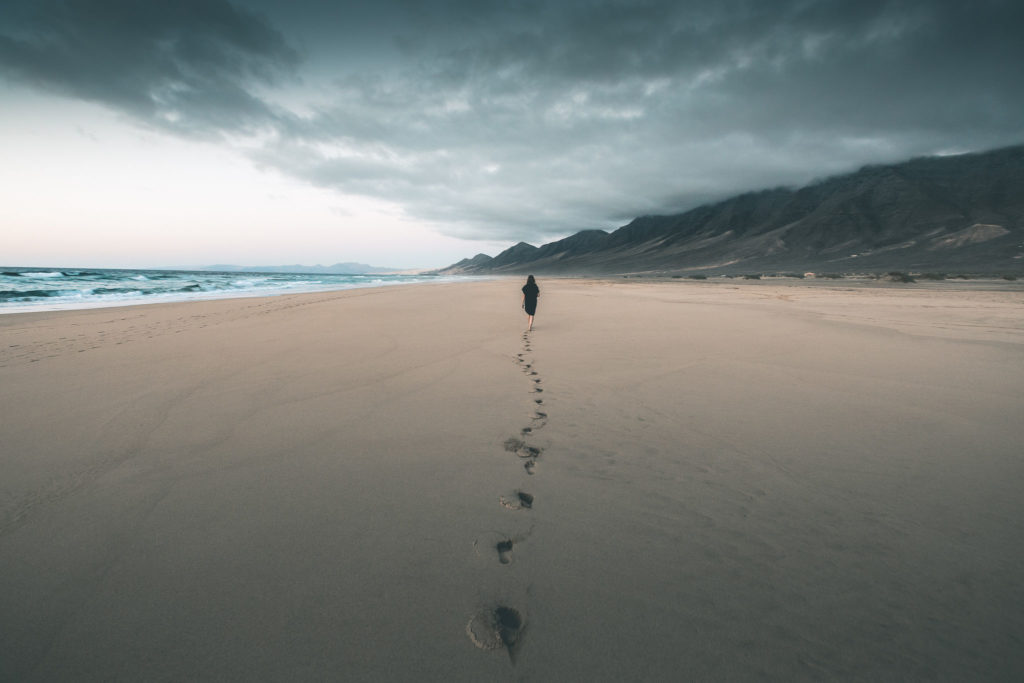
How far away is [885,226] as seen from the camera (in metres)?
121

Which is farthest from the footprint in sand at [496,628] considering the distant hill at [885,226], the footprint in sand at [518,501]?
the distant hill at [885,226]

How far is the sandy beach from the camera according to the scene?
5.97 ft

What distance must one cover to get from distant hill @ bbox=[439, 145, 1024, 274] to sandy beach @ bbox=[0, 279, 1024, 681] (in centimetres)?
9243

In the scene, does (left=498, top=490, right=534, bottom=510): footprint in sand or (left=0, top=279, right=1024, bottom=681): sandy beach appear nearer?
(left=0, top=279, right=1024, bottom=681): sandy beach

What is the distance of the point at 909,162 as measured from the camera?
157250 millimetres

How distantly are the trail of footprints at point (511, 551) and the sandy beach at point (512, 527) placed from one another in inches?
0.6

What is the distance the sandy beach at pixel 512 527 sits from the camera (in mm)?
1819

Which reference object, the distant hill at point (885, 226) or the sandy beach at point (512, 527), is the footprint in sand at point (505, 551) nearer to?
the sandy beach at point (512, 527)

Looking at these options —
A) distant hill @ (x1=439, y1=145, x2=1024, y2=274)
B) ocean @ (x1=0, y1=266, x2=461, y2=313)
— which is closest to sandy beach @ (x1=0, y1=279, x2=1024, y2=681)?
ocean @ (x1=0, y1=266, x2=461, y2=313)

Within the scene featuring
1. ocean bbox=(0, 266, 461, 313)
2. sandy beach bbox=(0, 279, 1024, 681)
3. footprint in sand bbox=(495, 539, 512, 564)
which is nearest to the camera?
sandy beach bbox=(0, 279, 1024, 681)

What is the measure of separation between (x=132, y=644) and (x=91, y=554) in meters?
0.97

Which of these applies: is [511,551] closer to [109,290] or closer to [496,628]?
[496,628]

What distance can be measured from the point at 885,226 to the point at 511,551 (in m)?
167

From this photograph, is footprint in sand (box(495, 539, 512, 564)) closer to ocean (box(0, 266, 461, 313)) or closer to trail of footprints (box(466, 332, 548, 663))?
trail of footprints (box(466, 332, 548, 663))
